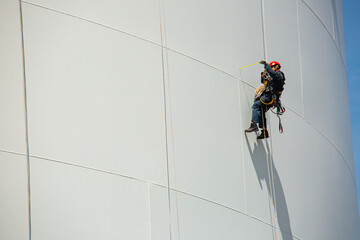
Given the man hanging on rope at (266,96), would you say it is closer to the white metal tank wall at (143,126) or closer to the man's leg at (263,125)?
the man's leg at (263,125)

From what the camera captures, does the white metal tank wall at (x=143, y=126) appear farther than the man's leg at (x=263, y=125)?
No

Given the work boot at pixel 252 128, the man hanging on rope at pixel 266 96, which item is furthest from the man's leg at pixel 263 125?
the work boot at pixel 252 128

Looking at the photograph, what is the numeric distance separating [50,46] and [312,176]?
22.9 ft

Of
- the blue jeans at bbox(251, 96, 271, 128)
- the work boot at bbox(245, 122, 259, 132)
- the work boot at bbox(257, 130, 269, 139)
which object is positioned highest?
the blue jeans at bbox(251, 96, 271, 128)

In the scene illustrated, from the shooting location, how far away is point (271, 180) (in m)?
11.6

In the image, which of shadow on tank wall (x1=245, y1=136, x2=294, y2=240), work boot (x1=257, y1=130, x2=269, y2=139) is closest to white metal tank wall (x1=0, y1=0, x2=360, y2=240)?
shadow on tank wall (x1=245, y1=136, x2=294, y2=240)

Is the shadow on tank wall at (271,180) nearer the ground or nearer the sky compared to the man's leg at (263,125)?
nearer the ground

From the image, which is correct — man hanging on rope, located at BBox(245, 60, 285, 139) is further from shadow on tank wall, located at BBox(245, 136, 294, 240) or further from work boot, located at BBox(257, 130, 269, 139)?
shadow on tank wall, located at BBox(245, 136, 294, 240)

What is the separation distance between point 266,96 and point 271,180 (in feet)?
5.50

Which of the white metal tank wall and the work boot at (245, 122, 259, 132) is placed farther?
the work boot at (245, 122, 259, 132)

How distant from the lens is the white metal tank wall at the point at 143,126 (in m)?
8.59

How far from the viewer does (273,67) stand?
11.4 meters

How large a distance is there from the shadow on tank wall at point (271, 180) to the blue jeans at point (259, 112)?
41 cm

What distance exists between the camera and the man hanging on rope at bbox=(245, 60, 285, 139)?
1120 centimetres
